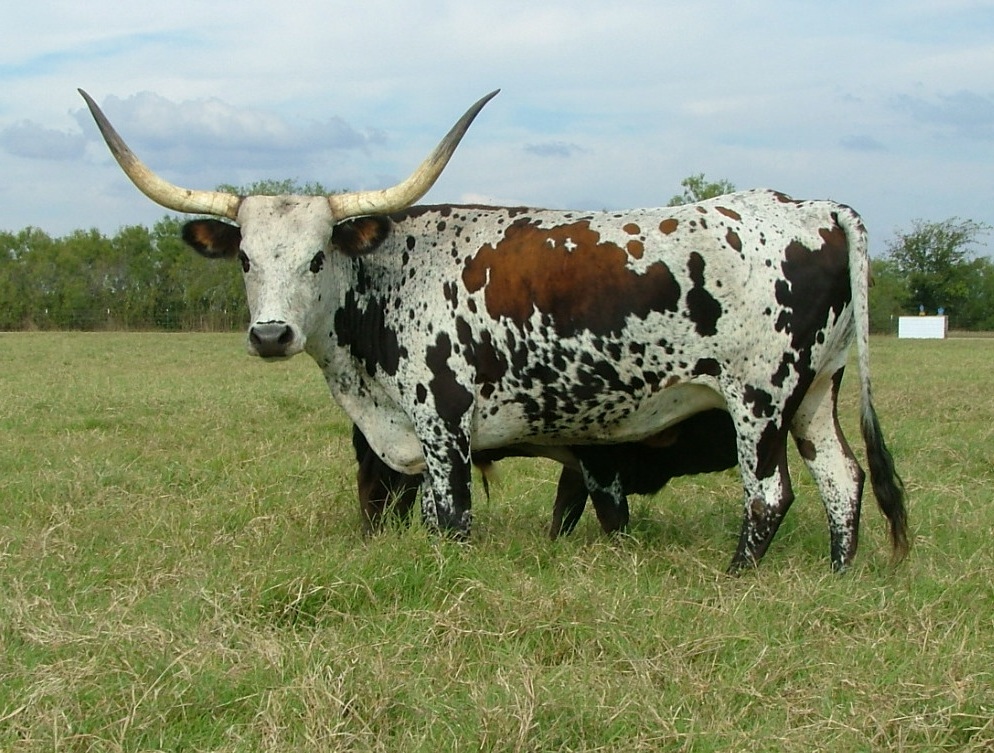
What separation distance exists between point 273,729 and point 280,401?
9064mm

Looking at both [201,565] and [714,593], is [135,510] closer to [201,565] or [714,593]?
[201,565]

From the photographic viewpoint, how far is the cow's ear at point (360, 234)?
19.0ft

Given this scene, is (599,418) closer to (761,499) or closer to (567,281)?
(567,281)

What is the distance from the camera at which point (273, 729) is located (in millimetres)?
3484

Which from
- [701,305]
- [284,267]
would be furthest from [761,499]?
[284,267]

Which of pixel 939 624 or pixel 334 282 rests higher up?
pixel 334 282

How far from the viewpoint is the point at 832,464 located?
19.2ft

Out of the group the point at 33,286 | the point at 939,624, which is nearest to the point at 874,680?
the point at 939,624

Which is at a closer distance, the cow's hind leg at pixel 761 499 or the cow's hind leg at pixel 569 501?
the cow's hind leg at pixel 761 499

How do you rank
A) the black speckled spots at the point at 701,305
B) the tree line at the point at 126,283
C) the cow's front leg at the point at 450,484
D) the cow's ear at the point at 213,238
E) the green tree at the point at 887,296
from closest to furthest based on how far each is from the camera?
1. the black speckled spots at the point at 701,305
2. the cow's front leg at the point at 450,484
3. the cow's ear at the point at 213,238
4. the tree line at the point at 126,283
5. the green tree at the point at 887,296

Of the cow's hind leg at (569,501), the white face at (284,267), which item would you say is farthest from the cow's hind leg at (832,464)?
the white face at (284,267)

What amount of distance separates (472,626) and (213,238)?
2677 millimetres

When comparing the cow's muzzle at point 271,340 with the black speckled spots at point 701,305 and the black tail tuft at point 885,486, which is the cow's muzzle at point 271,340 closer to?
the black speckled spots at point 701,305

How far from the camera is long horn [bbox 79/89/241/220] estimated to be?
5957 millimetres
